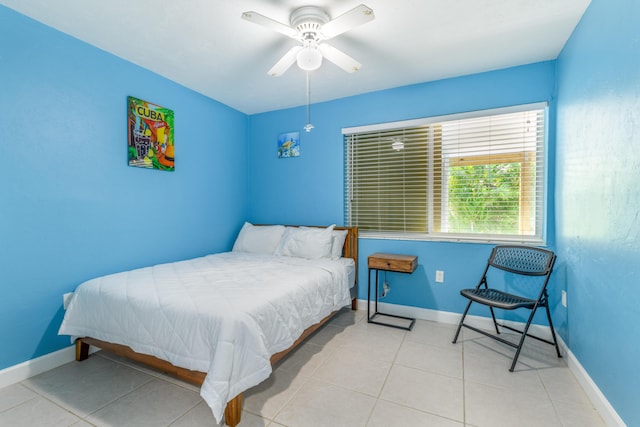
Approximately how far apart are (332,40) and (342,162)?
4.38 ft

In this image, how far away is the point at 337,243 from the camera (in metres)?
3.04

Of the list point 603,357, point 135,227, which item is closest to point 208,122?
point 135,227

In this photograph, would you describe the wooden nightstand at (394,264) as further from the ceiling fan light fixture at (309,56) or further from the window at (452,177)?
the ceiling fan light fixture at (309,56)

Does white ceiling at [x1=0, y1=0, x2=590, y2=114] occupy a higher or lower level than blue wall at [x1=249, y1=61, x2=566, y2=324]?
higher

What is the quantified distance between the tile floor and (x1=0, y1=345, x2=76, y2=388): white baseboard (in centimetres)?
6

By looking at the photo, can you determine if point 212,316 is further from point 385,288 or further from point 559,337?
point 559,337

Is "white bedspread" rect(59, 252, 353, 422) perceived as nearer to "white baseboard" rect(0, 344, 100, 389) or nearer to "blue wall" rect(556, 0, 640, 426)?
"white baseboard" rect(0, 344, 100, 389)

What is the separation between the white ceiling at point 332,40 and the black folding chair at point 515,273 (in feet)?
5.34

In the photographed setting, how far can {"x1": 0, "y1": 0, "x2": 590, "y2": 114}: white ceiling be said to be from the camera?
1.79 meters

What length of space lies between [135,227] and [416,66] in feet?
9.48

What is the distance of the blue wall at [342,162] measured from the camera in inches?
102

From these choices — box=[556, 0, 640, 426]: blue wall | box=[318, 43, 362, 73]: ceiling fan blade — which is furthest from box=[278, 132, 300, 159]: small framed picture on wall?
box=[556, 0, 640, 426]: blue wall

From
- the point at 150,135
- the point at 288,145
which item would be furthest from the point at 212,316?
the point at 288,145

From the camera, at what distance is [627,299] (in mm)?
1315
